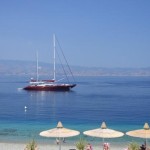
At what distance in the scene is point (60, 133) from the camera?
19594 millimetres

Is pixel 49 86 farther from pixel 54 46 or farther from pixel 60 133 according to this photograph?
pixel 60 133

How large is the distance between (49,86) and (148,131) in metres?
108

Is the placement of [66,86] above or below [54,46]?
below

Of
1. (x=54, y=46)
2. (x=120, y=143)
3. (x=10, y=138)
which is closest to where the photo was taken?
(x=120, y=143)

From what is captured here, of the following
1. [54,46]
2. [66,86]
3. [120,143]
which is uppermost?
[54,46]

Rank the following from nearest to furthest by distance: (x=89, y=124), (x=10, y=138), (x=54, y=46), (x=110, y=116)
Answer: (x=10, y=138), (x=89, y=124), (x=110, y=116), (x=54, y=46)

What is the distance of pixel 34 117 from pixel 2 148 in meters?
31.9

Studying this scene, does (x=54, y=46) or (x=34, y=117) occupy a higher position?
(x=54, y=46)

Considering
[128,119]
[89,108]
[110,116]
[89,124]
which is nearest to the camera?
[89,124]

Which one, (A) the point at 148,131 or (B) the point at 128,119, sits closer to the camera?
(A) the point at 148,131

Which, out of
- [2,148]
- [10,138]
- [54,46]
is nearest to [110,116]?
[10,138]

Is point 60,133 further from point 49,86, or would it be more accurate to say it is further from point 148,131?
point 49,86

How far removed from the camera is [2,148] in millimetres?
26859

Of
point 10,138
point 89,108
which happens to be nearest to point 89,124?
point 10,138
